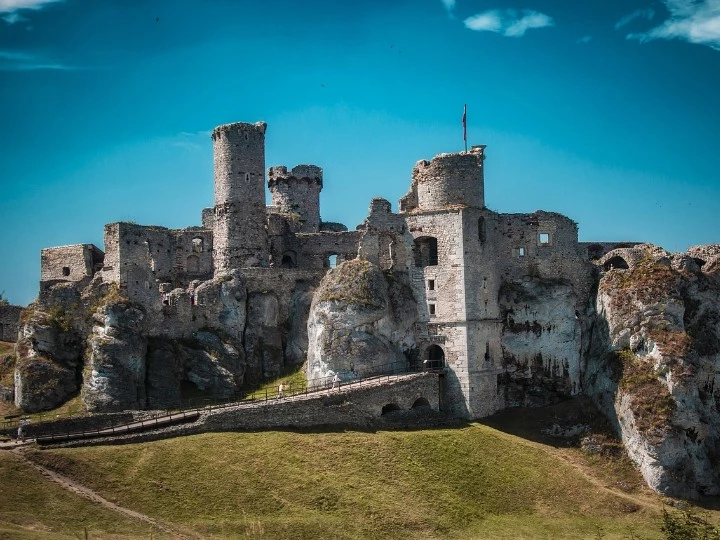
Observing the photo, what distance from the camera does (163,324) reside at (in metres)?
63.6

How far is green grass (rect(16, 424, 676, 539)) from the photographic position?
147 ft

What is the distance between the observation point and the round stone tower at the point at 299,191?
85.3m

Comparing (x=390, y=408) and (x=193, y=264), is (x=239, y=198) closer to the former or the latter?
(x=193, y=264)

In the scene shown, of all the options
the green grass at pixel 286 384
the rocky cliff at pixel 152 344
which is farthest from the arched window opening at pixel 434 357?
the rocky cliff at pixel 152 344

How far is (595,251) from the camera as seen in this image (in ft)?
251

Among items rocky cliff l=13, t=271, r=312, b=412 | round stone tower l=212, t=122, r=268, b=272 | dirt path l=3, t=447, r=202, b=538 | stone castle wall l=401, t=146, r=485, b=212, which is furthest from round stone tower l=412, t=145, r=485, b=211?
dirt path l=3, t=447, r=202, b=538

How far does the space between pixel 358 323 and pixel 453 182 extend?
12.8m

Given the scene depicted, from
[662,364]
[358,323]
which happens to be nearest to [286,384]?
[358,323]

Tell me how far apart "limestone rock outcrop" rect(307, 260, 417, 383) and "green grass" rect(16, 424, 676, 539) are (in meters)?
6.61

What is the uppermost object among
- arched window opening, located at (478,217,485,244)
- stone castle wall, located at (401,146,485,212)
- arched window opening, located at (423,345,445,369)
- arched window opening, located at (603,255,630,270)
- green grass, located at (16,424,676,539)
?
stone castle wall, located at (401,146,485,212)

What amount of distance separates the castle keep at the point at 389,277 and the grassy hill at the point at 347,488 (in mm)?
7405

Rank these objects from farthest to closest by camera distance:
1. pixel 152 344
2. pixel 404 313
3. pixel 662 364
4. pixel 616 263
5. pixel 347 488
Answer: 1. pixel 616 263
2. pixel 404 313
3. pixel 152 344
4. pixel 662 364
5. pixel 347 488

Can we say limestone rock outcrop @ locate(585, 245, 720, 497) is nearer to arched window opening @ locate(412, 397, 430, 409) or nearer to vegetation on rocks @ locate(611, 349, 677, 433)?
vegetation on rocks @ locate(611, 349, 677, 433)

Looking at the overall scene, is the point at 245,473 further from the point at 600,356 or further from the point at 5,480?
the point at 600,356
